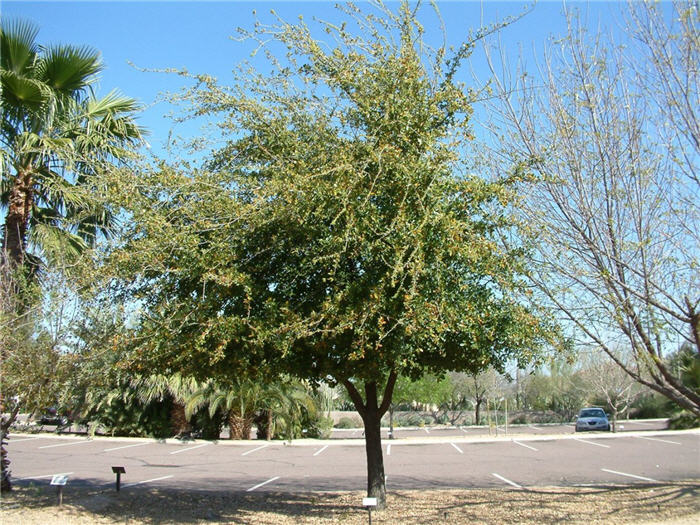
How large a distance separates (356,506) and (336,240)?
5.57 meters

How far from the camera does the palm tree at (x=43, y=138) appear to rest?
32.6 ft

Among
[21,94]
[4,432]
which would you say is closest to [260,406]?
[4,432]

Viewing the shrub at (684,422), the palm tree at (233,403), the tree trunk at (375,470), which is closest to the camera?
the tree trunk at (375,470)

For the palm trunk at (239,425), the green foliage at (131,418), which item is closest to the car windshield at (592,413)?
the palm trunk at (239,425)

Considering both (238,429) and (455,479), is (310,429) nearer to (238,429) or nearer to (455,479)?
(238,429)

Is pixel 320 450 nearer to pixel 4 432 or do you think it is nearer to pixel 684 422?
pixel 4 432

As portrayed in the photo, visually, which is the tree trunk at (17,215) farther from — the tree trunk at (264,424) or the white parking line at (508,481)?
the tree trunk at (264,424)

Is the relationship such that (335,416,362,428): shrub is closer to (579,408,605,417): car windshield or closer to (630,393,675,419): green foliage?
(579,408,605,417): car windshield

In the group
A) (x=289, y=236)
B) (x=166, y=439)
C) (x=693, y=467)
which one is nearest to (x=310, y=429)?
(x=166, y=439)

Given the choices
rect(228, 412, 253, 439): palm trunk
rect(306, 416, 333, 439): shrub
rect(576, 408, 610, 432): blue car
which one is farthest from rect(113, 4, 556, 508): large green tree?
rect(576, 408, 610, 432): blue car

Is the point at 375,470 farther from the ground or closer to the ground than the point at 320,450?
farther from the ground

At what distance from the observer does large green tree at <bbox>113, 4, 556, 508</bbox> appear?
6926 mm

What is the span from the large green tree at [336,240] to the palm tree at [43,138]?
2.66 m

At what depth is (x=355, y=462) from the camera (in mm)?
18266
